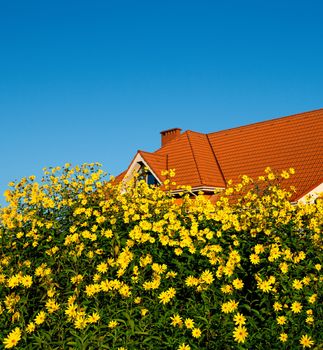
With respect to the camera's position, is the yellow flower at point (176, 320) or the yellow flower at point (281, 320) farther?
the yellow flower at point (281, 320)

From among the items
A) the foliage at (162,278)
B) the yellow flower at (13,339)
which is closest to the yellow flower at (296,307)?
the foliage at (162,278)

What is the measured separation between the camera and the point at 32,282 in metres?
5.41

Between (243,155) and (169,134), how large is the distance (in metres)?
6.74

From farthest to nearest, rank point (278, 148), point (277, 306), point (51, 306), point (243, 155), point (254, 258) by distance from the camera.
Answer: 1. point (243, 155)
2. point (278, 148)
3. point (254, 258)
4. point (277, 306)
5. point (51, 306)

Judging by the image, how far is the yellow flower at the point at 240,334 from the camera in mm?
4668

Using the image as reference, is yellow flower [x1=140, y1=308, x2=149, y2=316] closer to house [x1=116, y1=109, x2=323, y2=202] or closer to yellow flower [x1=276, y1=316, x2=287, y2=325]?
yellow flower [x1=276, y1=316, x2=287, y2=325]

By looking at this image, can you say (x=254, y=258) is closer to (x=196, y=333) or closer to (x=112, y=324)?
(x=196, y=333)

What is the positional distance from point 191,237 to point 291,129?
745 inches

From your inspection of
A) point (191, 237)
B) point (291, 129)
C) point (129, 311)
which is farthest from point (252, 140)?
point (129, 311)

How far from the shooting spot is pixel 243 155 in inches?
939

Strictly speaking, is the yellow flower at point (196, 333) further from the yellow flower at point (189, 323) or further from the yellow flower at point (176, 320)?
the yellow flower at point (176, 320)

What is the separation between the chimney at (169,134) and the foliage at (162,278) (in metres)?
22.3

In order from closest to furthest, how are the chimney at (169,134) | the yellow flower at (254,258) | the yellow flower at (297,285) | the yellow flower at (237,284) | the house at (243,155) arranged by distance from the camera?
the yellow flower at (237,284) → the yellow flower at (297,285) → the yellow flower at (254,258) → the house at (243,155) → the chimney at (169,134)

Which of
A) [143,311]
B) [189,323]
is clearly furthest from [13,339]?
[189,323]
